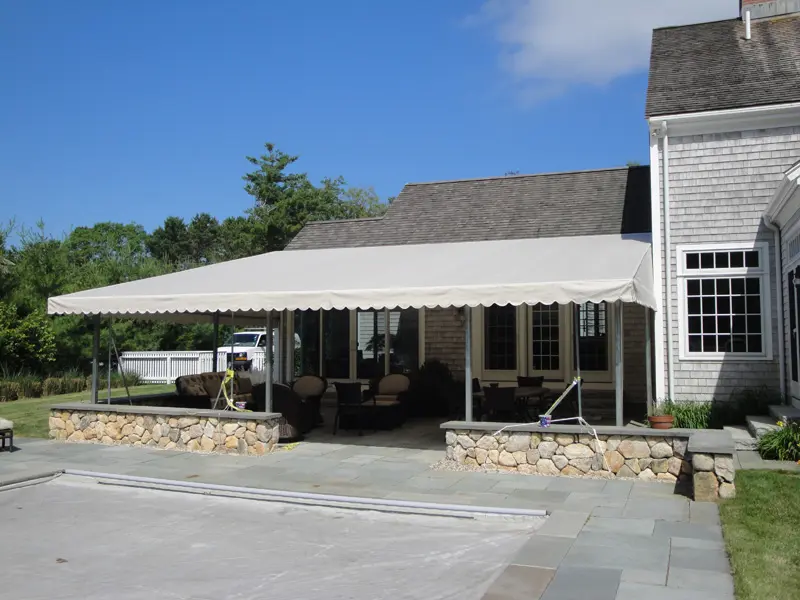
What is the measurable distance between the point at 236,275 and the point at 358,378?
17.2ft

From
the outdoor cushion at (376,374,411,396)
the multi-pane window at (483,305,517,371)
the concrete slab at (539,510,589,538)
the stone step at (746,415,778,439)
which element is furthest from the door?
the outdoor cushion at (376,374,411,396)

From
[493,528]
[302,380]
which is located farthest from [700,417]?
[302,380]

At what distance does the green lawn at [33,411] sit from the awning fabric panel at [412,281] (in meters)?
2.58

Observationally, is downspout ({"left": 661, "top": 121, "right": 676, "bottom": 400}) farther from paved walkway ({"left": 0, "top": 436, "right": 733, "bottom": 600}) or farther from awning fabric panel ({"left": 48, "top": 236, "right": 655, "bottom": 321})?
paved walkway ({"left": 0, "top": 436, "right": 733, "bottom": 600})

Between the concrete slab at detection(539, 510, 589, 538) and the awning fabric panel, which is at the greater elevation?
the awning fabric panel

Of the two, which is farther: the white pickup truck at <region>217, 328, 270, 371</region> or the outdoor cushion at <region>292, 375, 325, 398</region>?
the white pickup truck at <region>217, 328, 270, 371</region>

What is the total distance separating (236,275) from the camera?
12.6m

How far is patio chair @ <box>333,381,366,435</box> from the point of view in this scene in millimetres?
11891

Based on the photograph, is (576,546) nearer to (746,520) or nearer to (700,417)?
(746,520)

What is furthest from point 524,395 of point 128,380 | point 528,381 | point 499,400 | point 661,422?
point 128,380

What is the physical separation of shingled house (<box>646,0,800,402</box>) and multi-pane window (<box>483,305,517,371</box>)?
4.25 meters

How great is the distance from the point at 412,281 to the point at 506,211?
21.4 ft

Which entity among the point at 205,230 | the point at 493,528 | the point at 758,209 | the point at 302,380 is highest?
the point at 205,230

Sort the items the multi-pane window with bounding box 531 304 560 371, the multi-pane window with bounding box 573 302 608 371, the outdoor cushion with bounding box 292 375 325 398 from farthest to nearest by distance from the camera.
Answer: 1. the multi-pane window with bounding box 531 304 560 371
2. the multi-pane window with bounding box 573 302 608 371
3. the outdoor cushion with bounding box 292 375 325 398
